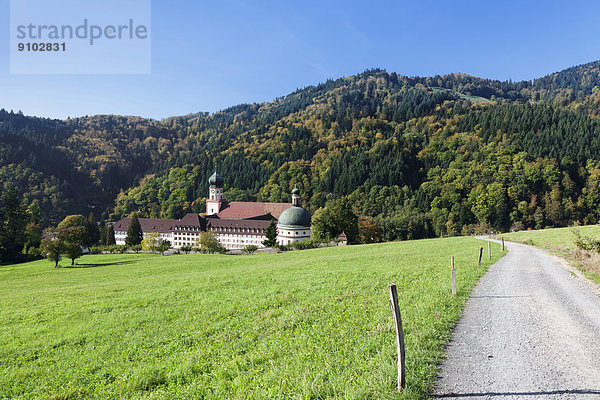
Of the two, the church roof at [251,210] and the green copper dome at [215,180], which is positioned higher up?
the green copper dome at [215,180]

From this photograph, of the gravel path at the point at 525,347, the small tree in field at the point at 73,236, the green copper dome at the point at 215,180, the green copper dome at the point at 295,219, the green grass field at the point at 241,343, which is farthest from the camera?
the green copper dome at the point at 215,180

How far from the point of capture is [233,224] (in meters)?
111

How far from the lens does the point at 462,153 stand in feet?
521

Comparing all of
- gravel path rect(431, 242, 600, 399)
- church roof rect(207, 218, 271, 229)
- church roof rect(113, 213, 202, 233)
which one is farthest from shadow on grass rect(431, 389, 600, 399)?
church roof rect(113, 213, 202, 233)

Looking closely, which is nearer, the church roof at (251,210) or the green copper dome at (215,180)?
the church roof at (251,210)

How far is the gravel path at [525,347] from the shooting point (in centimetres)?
628

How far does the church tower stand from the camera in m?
137

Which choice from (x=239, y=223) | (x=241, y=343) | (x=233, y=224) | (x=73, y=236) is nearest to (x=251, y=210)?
(x=233, y=224)

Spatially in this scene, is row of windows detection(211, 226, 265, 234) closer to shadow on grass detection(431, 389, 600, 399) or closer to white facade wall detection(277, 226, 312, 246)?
white facade wall detection(277, 226, 312, 246)

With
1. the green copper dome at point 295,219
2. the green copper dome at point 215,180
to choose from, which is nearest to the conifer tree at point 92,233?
the green copper dome at point 215,180

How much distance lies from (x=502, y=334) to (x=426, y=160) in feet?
580

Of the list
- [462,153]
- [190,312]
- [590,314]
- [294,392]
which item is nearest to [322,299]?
[190,312]

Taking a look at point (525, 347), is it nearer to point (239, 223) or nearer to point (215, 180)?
point (239, 223)

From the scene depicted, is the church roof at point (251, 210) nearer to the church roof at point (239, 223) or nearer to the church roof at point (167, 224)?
the church roof at point (239, 223)
